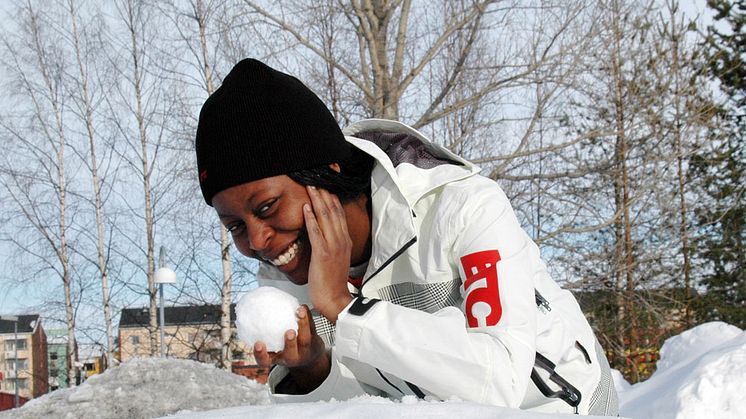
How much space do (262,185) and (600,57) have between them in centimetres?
895

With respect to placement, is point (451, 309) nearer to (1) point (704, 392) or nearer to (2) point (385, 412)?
(2) point (385, 412)

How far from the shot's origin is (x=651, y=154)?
10.6 m

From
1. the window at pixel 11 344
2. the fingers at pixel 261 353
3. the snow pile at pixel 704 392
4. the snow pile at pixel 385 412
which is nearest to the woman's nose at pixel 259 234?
the fingers at pixel 261 353

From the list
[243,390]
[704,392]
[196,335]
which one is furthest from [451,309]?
[196,335]

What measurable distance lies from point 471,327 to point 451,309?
80mm

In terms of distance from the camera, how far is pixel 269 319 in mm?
1688

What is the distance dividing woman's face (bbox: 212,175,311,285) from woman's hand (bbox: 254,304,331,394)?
0.13 meters

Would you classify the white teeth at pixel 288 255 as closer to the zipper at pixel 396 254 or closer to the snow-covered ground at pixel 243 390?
the zipper at pixel 396 254

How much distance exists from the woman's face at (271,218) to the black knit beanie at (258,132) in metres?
0.03

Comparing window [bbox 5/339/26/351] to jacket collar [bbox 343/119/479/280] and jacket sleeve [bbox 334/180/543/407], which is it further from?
jacket sleeve [bbox 334/180/543/407]

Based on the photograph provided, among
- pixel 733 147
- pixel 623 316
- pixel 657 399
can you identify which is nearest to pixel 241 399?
pixel 657 399

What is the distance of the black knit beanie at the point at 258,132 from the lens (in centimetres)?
174

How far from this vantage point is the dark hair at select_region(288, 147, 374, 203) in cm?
181

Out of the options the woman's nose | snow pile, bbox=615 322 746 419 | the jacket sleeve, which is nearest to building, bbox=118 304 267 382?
snow pile, bbox=615 322 746 419
